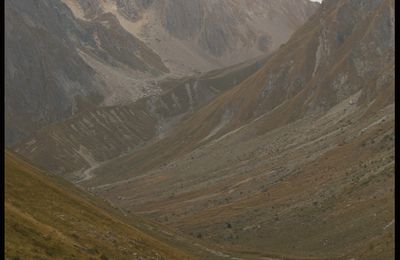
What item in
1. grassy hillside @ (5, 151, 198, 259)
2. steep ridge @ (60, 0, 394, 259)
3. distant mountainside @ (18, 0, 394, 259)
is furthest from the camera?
steep ridge @ (60, 0, 394, 259)

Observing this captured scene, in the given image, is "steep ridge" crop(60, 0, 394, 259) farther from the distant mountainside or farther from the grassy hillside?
the grassy hillside

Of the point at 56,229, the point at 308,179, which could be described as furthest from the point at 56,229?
the point at 308,179

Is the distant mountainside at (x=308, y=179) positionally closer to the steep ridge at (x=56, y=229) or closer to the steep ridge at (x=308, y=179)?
the steep ridge at (x=308, y=179)

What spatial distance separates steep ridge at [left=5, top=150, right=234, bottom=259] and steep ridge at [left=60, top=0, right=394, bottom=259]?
23901 millimetres

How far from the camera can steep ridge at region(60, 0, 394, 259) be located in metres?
78.9

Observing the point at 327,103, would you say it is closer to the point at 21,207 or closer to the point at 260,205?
the point at 260,205

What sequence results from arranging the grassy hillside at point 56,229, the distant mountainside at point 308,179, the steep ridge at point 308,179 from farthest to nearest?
the steep ridge at point 308,179 → the distant mountainside at point 308,179 → the grassy hillside at point 56,229

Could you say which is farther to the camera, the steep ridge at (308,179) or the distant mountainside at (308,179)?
the steep ridge at (308,179)

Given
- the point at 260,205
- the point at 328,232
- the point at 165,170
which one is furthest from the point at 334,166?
the point at 165,170

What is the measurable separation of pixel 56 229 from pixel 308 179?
3058 inches

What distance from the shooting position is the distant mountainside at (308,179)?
7875 cm

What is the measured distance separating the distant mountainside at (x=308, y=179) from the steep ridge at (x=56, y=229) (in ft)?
77.2

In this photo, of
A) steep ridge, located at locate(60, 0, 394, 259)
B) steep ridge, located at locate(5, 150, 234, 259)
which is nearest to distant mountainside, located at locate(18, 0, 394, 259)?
steep ridge, located at locate(60, 0, 394, 259)

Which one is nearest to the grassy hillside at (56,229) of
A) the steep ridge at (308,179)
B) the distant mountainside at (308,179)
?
the distant mountainside at (308,179)
